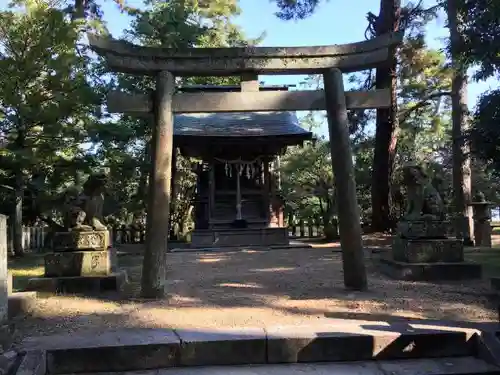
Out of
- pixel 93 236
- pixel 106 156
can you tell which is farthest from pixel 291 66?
pixel 106 156

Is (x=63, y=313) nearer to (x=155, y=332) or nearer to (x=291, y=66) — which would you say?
(x=155, y=332)

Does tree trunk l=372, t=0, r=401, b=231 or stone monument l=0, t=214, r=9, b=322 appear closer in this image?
stone monument l=0, t=214, r=9, b=322

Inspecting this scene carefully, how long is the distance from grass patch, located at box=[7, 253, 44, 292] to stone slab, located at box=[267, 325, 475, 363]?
202 inches

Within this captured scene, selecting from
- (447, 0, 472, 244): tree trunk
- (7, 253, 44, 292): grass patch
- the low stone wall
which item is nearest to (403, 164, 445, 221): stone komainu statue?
(447, 0, 472, 244): tree trunk

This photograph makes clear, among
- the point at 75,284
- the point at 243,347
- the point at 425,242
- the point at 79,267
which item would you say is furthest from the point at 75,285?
the point at 425,242

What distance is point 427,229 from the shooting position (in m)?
8.50

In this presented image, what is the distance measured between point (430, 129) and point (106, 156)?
13663 mm

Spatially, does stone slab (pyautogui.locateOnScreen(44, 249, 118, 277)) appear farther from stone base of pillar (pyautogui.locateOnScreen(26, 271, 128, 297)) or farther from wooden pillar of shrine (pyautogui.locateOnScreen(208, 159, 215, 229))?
wooden pillar of shrine (pyautogui.locateOnScreen(208, 159, 215, 229))

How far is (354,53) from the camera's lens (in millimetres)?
7723

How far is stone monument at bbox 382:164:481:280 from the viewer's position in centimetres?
827

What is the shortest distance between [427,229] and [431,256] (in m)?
0.48

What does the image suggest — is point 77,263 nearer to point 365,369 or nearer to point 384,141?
point 365,369

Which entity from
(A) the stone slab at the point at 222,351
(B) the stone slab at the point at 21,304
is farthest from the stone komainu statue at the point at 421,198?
(B) the stone slab at the point at 21,304

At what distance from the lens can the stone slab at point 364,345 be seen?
4.56 meters
